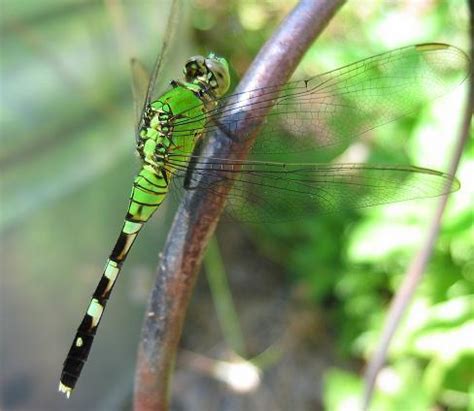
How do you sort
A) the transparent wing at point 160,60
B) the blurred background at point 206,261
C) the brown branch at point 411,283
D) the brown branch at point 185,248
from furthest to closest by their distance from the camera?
the blurred background at point 206,261
the transparent wing at point 160,60
the brown branch at point 411,283
the brown branch at point 185,248

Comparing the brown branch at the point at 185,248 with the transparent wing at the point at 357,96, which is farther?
the transparent wing at the point at 357,96

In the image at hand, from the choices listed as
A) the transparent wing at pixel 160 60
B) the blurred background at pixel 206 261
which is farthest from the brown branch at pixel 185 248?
the blurred background at pixel 206 261

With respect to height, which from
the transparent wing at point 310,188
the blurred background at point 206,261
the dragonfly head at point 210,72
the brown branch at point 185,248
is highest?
the blurred background at point 206,261

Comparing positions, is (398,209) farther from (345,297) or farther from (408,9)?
(408,9)

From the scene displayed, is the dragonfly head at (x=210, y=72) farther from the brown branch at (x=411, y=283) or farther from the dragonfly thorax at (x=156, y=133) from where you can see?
the brown branch at (x=411, y=283)

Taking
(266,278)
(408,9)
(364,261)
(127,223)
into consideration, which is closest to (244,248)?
(266,278)

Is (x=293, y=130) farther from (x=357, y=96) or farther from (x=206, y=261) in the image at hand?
(x=206, y=261)
